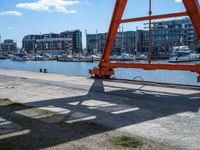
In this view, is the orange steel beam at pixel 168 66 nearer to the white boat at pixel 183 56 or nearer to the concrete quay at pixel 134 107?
the concrete quay at pixel 134 107

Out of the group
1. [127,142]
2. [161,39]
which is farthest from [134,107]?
[161,39]

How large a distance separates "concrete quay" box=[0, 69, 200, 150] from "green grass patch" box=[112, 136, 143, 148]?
0.37m

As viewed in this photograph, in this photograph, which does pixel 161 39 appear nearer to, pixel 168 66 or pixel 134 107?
pixel 168 66

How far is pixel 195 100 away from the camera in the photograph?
Result: 1138 centimetres

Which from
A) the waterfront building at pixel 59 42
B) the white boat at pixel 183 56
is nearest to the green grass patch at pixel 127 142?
the white boat at pixel 183 56

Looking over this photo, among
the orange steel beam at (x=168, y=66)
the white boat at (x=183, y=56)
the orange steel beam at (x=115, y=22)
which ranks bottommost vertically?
the white boat at (x=183, y=56)

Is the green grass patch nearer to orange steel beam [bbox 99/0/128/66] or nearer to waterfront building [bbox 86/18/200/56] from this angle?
orange steel beam [bbox 99/0/128/66]

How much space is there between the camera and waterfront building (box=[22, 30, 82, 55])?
17050 cm

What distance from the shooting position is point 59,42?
175 metres

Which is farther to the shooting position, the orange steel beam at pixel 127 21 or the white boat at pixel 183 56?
the white boat at pixel 183 56

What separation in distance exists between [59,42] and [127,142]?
6696 inches

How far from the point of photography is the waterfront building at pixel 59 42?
559 ft

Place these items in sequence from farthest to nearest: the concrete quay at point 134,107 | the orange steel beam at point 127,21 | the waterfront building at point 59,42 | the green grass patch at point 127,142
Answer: the waterfront building at point 59,42 → the orange steel beam at point 127,21 → the concrete quay at point 134,107 → the green grass patch at point 127,142

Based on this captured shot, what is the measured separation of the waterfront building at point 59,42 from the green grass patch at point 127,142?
158544 millimetres
